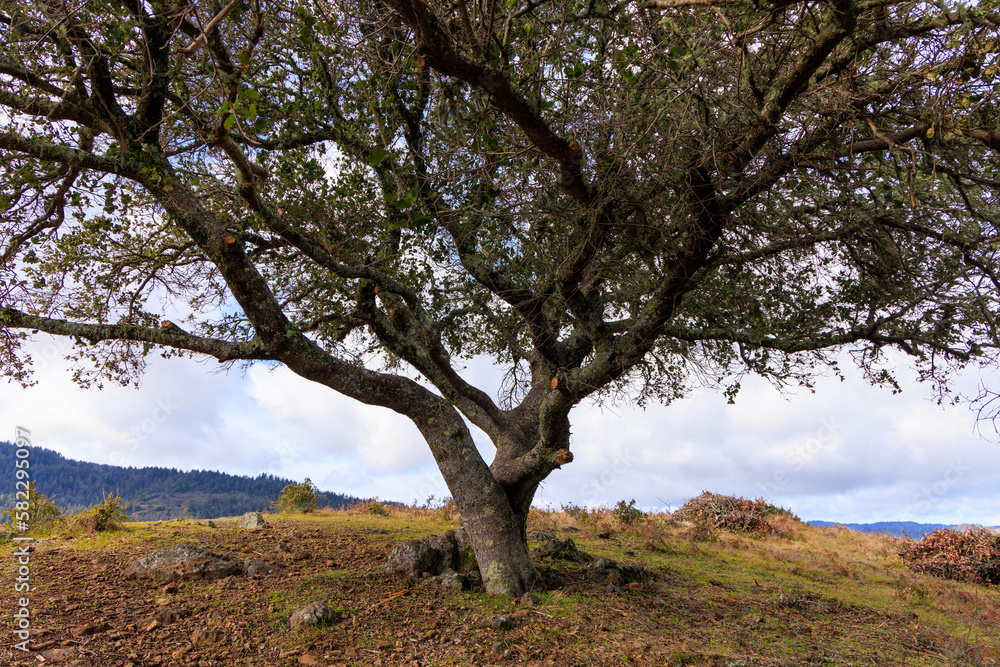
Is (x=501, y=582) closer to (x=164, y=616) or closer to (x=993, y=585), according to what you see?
(x=164, y=616)

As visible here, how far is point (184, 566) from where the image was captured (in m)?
7.70

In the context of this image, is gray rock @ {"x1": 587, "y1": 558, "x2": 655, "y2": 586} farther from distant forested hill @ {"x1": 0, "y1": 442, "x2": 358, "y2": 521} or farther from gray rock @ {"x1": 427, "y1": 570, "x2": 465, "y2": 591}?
distant forested hill @ {"x1": 0, "y1": 442, "x2": 358, "y2": 521}

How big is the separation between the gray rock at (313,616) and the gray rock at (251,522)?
6068mm

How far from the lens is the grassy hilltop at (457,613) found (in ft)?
18.6

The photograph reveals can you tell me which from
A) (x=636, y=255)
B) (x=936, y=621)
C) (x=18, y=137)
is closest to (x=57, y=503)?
(x=18, y=137)

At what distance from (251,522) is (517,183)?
1004cm

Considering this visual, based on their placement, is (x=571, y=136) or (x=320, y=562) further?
(x=320, y=562)

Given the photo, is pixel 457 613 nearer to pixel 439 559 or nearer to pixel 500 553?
pixel 500 553

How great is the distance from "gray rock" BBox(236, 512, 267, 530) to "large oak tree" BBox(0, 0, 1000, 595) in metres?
4.57

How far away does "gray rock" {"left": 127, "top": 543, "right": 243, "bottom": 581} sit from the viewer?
7.57 metres

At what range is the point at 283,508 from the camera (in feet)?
52.3

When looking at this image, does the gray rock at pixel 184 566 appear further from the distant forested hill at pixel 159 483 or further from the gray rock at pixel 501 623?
the distant forested hill at pixel 159 483

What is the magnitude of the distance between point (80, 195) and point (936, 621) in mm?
14864

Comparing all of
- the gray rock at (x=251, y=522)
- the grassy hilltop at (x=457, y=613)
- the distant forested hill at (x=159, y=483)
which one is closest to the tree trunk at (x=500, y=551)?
the grassy hilltop at (x=457, y=613)
